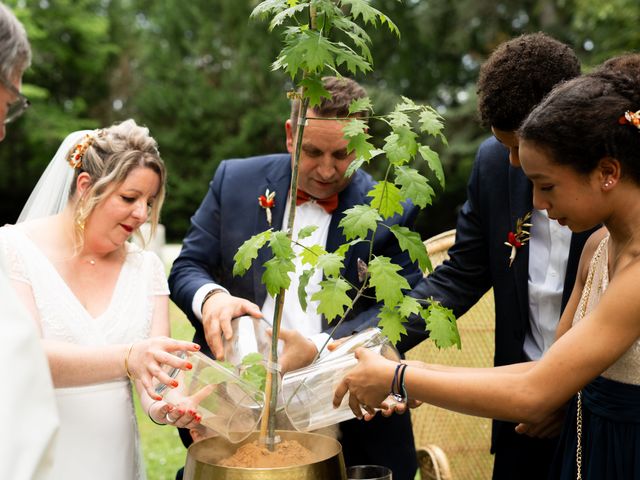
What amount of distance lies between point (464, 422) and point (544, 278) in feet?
3.84

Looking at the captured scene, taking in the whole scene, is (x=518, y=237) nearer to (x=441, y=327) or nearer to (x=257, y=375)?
(x=441, y=327)

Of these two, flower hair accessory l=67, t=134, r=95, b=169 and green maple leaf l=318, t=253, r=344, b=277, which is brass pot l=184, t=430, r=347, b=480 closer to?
green maple leaf l=318, t=253, r=344, b=277

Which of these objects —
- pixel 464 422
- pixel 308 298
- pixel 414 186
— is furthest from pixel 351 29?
pixel 464 422

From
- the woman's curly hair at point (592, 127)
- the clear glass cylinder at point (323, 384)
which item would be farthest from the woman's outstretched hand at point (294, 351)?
the woman's curly hair at point (592, 127)

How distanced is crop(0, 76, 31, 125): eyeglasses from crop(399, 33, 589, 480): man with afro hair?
1631mm

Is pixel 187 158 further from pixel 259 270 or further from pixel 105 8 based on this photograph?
pixel 259 270

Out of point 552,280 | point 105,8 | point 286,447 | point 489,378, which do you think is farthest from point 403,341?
point 105,8

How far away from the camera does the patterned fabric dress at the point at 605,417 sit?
2.47 meters

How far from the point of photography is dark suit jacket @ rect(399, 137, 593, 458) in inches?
129

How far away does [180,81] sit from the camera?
28.4 metres

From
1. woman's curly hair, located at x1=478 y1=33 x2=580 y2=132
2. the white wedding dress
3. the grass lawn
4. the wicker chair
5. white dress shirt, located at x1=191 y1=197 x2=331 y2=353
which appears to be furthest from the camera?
the grass lawn

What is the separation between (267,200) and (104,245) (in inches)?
28.9

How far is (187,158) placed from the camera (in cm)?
2783

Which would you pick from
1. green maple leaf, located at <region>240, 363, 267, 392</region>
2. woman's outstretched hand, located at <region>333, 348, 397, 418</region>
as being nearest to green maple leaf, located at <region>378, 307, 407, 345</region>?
woman's outstretched hand, located at <region>333, 348, 397, 418</region>
